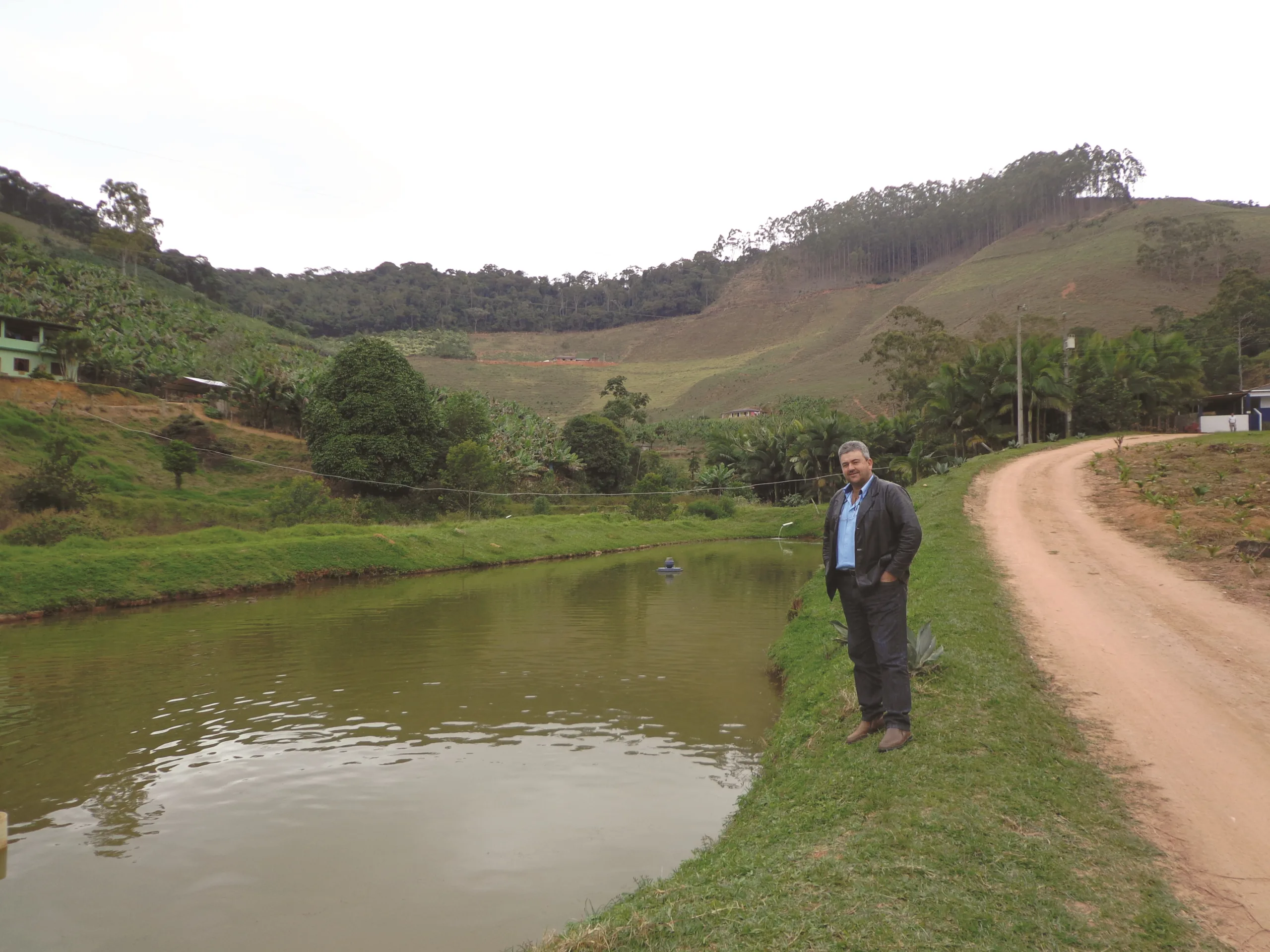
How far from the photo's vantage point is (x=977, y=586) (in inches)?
441

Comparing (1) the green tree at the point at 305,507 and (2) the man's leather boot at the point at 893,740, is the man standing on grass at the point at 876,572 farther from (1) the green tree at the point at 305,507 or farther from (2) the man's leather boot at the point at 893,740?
(1) the green tree at the point at 305,507

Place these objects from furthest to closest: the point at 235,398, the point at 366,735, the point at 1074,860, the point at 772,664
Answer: the point at 235,398, the point at 772,664, the point at 366,735, the point at 1074,860

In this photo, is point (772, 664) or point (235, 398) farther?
point (235, 398)

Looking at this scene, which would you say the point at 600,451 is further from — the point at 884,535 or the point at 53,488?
the point at 884,535

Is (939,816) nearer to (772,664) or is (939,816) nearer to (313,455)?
(772,664)

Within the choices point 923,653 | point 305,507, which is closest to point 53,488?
point 305,507

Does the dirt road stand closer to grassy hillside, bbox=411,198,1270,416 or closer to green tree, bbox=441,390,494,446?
green tree, bbox=441,390,494,446

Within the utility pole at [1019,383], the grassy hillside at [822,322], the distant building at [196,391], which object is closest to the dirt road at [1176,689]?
the utility pole at [1019,383]

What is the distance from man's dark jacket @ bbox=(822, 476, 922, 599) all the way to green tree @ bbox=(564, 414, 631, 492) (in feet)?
156

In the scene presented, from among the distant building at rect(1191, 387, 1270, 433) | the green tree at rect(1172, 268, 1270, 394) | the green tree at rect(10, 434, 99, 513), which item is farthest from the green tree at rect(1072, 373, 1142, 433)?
the green tree at rect(10, 434, 99, 513)

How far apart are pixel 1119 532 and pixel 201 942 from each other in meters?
15.3

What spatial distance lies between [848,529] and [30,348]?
5103cm

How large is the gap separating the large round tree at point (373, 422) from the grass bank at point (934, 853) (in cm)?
3255

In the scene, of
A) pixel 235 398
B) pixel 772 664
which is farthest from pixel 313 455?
pixel 772 664
